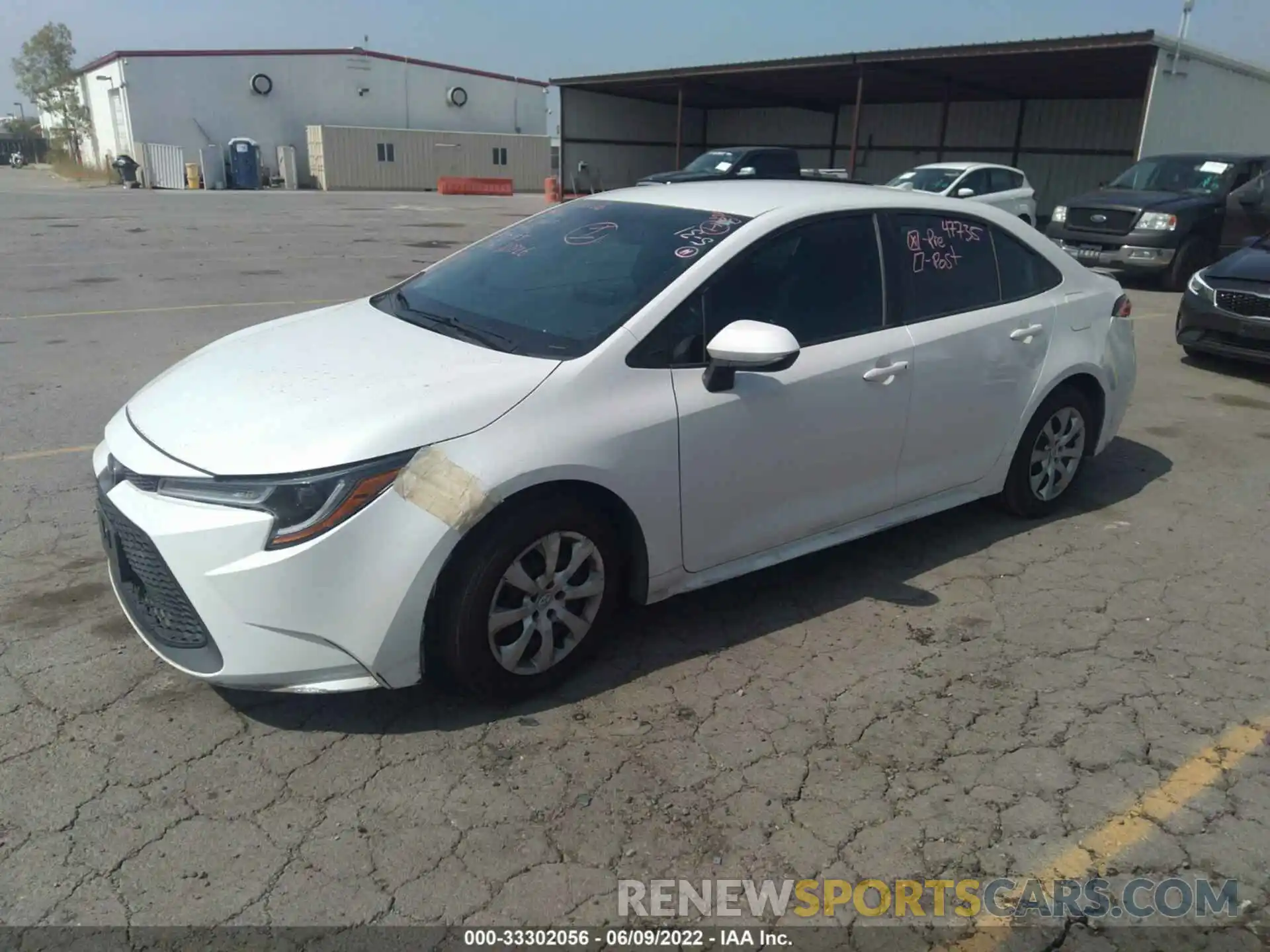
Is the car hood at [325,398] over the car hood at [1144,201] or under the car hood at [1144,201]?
under

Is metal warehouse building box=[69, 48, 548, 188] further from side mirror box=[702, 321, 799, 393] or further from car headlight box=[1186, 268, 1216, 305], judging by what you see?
side mirror box=[702, 321, 799, 393]

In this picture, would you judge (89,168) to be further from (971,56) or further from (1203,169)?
(1203,169)

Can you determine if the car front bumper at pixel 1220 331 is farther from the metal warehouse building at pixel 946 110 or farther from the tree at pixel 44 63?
the tree at pixel 44 63

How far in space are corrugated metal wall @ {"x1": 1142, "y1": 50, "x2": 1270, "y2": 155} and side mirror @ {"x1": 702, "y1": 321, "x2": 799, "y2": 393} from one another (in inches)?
709

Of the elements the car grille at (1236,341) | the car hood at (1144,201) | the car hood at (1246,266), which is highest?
the car hood at (1144,201)

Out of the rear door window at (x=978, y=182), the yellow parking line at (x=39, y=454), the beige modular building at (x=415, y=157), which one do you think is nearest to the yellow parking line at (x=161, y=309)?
the yellow parking line at (x=39, y=454)

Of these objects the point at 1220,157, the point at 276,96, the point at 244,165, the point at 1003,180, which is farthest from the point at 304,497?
the point at 276,96

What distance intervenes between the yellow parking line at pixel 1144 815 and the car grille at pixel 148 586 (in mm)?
2331

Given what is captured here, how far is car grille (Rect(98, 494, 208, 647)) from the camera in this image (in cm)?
286

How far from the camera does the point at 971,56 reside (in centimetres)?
2028

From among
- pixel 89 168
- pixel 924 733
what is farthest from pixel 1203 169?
pixel 89 168

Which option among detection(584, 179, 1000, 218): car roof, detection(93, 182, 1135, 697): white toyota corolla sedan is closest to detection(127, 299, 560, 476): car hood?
detection(93, 182, 1135, 697): white toyota corolla sedan

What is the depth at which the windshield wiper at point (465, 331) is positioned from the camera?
338 centimetres

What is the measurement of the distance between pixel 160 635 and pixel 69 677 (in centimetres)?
61
